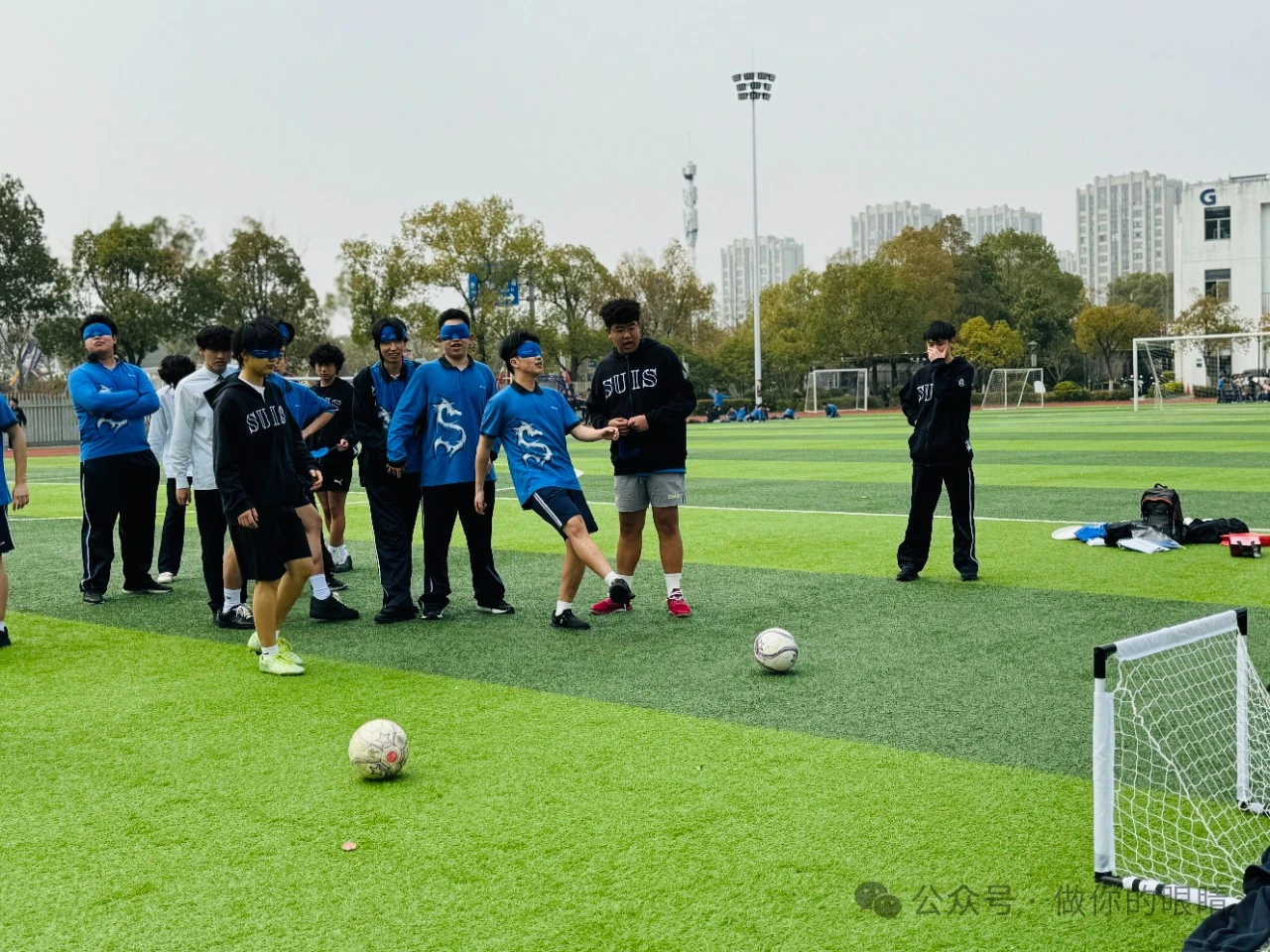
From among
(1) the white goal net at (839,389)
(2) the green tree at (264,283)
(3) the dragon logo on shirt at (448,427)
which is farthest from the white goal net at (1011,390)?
(3) the dragon logo on shirt at (448,427)

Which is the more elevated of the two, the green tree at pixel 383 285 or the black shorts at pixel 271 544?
the green tree at pixel 383 285

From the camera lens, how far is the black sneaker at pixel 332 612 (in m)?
8.78

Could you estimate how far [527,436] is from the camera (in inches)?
321

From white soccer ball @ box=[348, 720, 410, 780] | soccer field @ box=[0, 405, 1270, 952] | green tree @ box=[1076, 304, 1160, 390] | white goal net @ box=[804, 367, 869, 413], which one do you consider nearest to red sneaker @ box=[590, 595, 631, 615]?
soccer field @ box=[0, 405, 1270, 952]

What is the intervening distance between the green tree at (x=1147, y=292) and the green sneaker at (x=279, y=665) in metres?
125

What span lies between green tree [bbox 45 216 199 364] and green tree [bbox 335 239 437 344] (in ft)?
25.5

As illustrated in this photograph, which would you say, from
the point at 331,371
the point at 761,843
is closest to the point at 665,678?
the point at 761,843

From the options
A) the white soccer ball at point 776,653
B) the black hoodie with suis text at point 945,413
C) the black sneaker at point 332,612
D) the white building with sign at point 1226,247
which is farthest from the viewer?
the white building with sign at point 1226,247

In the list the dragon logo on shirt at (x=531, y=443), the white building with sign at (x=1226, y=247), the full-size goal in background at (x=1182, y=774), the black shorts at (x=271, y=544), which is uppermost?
the white building with sign at (x=1226, y=247)

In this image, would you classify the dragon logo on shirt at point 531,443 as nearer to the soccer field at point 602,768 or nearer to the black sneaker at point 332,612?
the soccer field at point 602,768

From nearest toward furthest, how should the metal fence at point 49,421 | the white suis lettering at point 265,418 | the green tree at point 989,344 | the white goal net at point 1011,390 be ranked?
the white suis lettering at point 265,418 < the metal fence at point 49,421 < the white goal net at point 1011,390 < the green tree at point 989,344

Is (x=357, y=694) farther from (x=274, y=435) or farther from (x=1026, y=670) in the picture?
(x=1026, y=670)

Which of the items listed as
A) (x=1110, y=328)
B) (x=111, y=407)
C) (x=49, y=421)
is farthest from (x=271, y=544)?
(x=1110, y=328)

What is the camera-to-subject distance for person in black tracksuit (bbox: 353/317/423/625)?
8.64 meters
